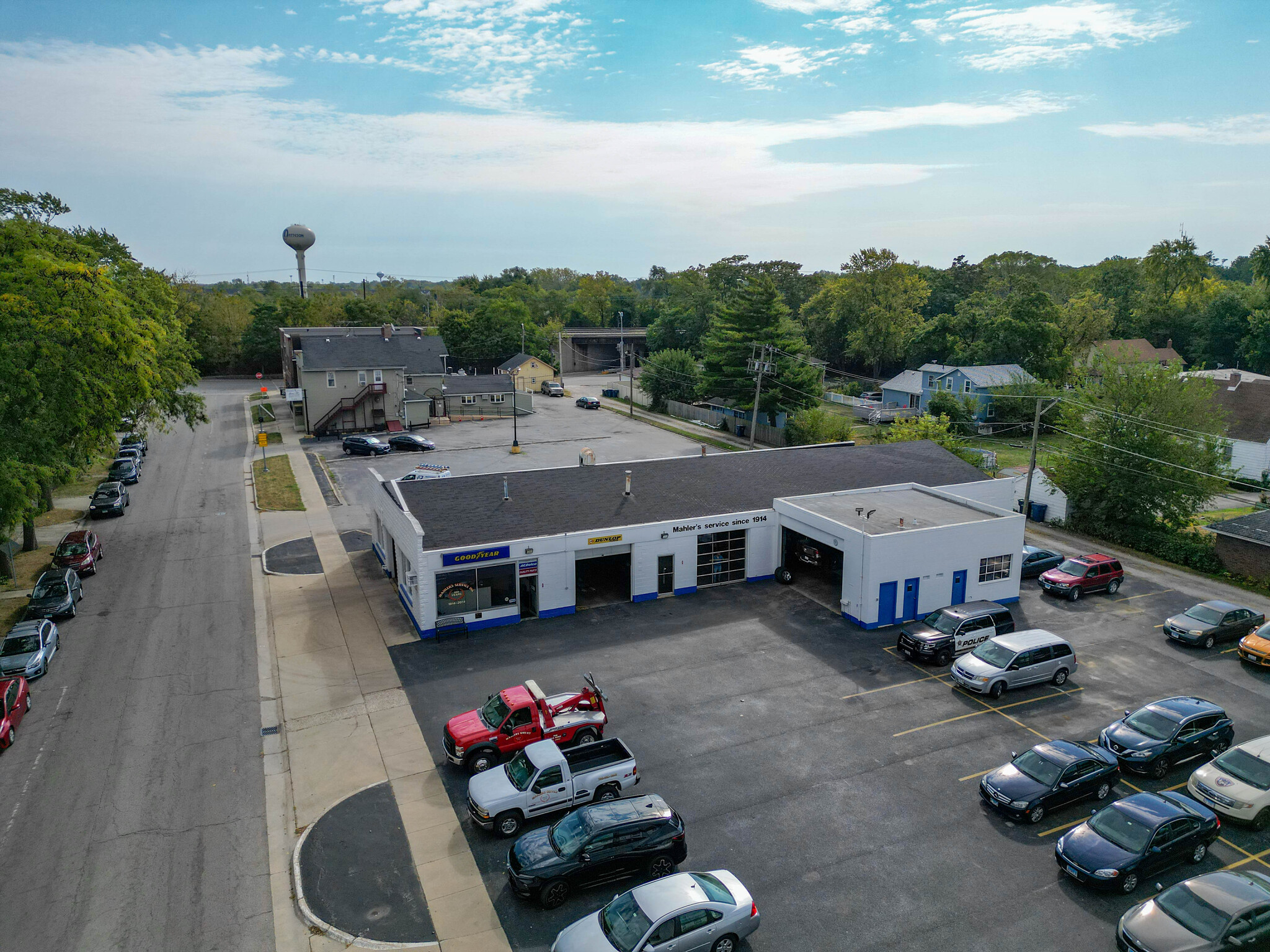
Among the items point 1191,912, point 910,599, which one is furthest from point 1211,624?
point 1191,912

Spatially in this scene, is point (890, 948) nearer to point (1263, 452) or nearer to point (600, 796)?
point (600, 796)

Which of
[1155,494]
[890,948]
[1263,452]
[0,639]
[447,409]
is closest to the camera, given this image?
[890,948]

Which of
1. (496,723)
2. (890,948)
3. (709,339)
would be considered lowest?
(890,948)

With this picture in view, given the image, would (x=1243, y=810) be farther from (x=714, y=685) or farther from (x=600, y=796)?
(x=600, y=796)

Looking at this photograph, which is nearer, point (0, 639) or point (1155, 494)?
point (0, 639)

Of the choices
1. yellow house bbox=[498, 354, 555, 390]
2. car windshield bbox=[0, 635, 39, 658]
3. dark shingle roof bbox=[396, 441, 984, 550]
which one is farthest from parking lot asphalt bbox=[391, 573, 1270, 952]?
yellow house bbox=[498, 354, 555, 390]

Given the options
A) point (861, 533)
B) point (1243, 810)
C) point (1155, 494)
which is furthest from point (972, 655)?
point (1155, 494)

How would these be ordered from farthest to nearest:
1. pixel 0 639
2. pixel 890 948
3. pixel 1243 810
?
pixel 0 639, pixel 1243 810, pixel 890 948

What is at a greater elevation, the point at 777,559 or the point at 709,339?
the point at 709,339
